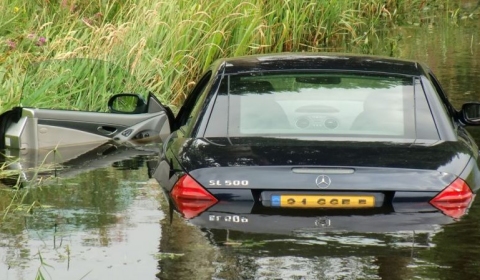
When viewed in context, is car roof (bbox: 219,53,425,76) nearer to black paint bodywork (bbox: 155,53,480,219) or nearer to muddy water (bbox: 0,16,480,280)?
black paint bodywork (bbox: 155,53,480,219)

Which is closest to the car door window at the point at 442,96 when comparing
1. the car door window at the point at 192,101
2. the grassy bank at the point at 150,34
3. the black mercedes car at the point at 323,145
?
the black mercedes car at the point at 323,145

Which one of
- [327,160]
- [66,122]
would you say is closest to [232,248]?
[327,160]

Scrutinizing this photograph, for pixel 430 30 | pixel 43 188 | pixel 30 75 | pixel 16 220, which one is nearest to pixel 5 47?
pixel 30 75

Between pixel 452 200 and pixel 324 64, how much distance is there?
1588 millimetres

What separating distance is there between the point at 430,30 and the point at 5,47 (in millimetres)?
12326

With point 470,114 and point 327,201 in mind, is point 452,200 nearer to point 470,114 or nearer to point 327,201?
point 327,201

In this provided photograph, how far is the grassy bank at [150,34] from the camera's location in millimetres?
16516

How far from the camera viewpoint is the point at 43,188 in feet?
35.8

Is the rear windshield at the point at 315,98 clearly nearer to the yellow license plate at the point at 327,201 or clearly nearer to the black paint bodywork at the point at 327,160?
the black paint bodywork at the point at 327,160

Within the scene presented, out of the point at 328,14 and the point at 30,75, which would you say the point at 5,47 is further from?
the point at 328,14

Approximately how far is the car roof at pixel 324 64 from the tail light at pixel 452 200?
128cm

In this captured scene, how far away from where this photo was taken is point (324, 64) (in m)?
9.25

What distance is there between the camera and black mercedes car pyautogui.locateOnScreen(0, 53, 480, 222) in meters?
7.94

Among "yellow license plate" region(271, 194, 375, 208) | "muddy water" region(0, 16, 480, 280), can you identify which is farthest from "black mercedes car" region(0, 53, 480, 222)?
"muddy water" region(0, 16, 480, 280)
